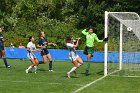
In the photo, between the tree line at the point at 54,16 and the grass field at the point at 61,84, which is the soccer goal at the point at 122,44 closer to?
the grass field at the point at 61,84

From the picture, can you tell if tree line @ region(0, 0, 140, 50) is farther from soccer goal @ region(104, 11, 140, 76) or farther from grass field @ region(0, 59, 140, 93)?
grass field @ region(0, 59, 140, 93)

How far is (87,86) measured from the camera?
653 inches

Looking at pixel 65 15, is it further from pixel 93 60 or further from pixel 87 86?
pixel 87 86

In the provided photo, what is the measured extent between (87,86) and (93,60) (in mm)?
19005

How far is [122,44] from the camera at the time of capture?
75.6 feet

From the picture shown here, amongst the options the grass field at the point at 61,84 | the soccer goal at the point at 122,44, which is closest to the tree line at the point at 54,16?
the soccer goal at the point at 122,44

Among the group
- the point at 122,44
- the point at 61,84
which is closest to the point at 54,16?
the point at 122,44

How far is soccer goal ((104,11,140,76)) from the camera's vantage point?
21.4m

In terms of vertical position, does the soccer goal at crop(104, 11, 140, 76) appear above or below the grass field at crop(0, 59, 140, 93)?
above

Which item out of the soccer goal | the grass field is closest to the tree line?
the soccer goal

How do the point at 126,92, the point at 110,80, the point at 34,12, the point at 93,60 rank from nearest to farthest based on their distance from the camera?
the point at 126,92 → the point at 110,80 → the point at 93,60 → the point at 34,12

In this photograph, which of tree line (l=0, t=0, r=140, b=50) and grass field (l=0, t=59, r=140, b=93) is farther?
tree line (l=0, t=0, r=140, b=50)

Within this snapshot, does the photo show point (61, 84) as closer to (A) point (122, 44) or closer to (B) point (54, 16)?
(A) point (122, 44)

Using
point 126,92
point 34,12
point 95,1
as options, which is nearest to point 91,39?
point 126,92
